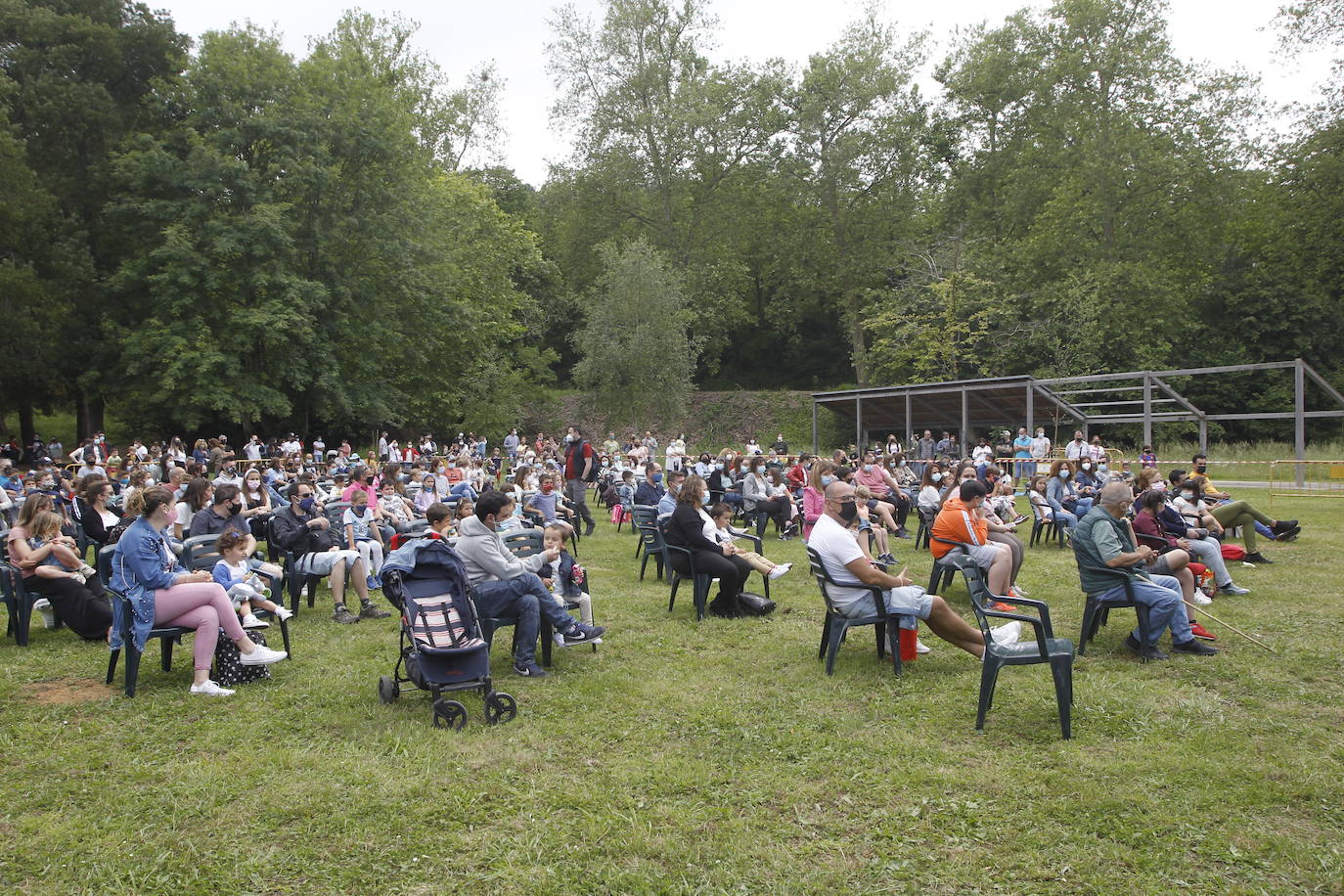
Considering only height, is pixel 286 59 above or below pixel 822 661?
above

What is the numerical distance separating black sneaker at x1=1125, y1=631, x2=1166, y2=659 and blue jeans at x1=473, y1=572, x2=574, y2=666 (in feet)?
13.2

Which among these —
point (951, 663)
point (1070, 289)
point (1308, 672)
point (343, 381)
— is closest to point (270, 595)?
point (951, 663)

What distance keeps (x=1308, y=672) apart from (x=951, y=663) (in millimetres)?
2190

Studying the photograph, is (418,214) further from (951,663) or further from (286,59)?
(951,663)

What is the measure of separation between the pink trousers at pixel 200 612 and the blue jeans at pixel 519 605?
1.54m

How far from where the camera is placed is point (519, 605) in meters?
5.77

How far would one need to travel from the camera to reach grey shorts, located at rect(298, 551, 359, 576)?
24.8 feet

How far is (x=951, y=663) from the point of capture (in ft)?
19.5

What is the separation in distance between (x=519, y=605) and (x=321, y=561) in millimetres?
2705

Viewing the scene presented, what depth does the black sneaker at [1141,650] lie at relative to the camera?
5957mm

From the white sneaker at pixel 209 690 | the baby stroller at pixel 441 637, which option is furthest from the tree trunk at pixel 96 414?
the baby stroller at pixel 441 637

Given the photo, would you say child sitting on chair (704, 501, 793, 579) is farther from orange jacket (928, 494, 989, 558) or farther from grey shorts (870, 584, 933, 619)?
grey shorts (870, 584, 933, 619)

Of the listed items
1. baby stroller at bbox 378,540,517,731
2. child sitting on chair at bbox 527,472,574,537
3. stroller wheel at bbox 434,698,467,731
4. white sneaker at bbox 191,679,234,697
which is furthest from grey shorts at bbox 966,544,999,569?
white sneaker at bbox 191,679,234,697

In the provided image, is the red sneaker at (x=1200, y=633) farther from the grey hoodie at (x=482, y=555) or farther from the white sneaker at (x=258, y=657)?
the white sneaker at (x=258, y=657)
